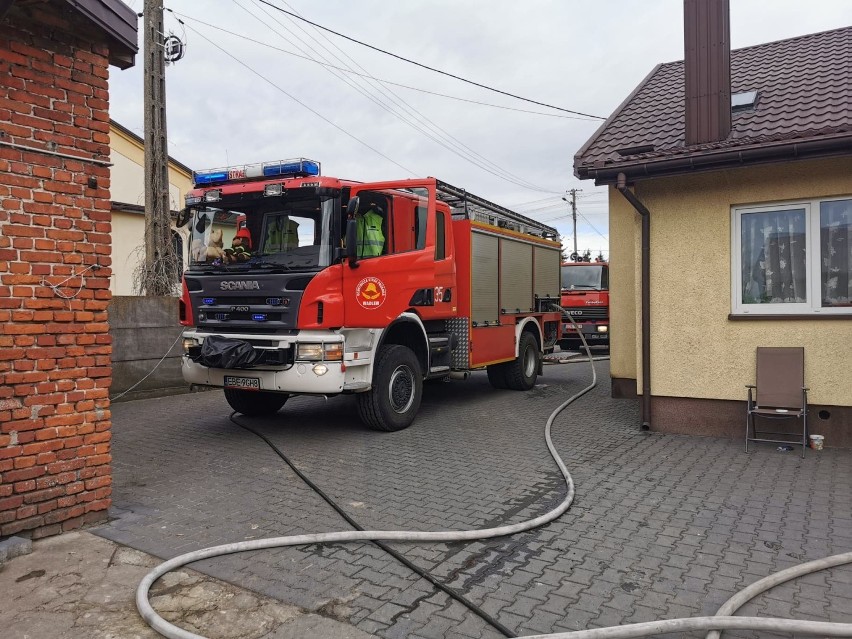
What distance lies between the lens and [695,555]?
157 inches

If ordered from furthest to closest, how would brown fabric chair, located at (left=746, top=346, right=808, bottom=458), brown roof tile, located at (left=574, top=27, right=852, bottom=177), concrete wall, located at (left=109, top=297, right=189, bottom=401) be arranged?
concrete wall, located at (left=109, top=297, right=189, bottom=401) → brown roof tile, located at (left=574, top=27, right=852, bottom=177) → brown fabric chair, located at (left=746, top=346, right=808, bottom=458)

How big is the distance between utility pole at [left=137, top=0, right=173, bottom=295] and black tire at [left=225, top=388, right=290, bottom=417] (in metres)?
3.72

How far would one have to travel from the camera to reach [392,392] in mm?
7695

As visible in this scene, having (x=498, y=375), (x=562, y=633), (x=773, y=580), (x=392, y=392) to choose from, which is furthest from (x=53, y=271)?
(x=498, y=375)

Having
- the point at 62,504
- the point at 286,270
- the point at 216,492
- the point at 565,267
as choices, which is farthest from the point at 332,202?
the point at 565,267

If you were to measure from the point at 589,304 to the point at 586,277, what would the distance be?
0.83 metres

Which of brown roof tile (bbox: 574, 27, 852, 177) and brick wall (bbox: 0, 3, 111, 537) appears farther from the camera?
brown roof tile (bbox: 574, 27, 852, 177)

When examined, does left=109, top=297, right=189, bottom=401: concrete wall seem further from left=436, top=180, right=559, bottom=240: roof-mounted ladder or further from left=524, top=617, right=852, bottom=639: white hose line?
left=524, top=617, right=852, bottom=639: white hose line

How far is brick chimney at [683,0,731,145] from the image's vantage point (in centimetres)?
704

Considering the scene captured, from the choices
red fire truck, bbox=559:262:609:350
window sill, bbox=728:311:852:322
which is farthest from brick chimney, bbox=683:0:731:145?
red fire truck, bbox=559:262:609:350

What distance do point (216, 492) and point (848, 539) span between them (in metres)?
4.56

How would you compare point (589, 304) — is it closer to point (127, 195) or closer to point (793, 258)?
point (793, 258)

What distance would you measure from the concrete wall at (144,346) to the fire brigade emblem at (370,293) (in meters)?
4.70

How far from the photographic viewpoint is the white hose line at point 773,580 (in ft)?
10.3
